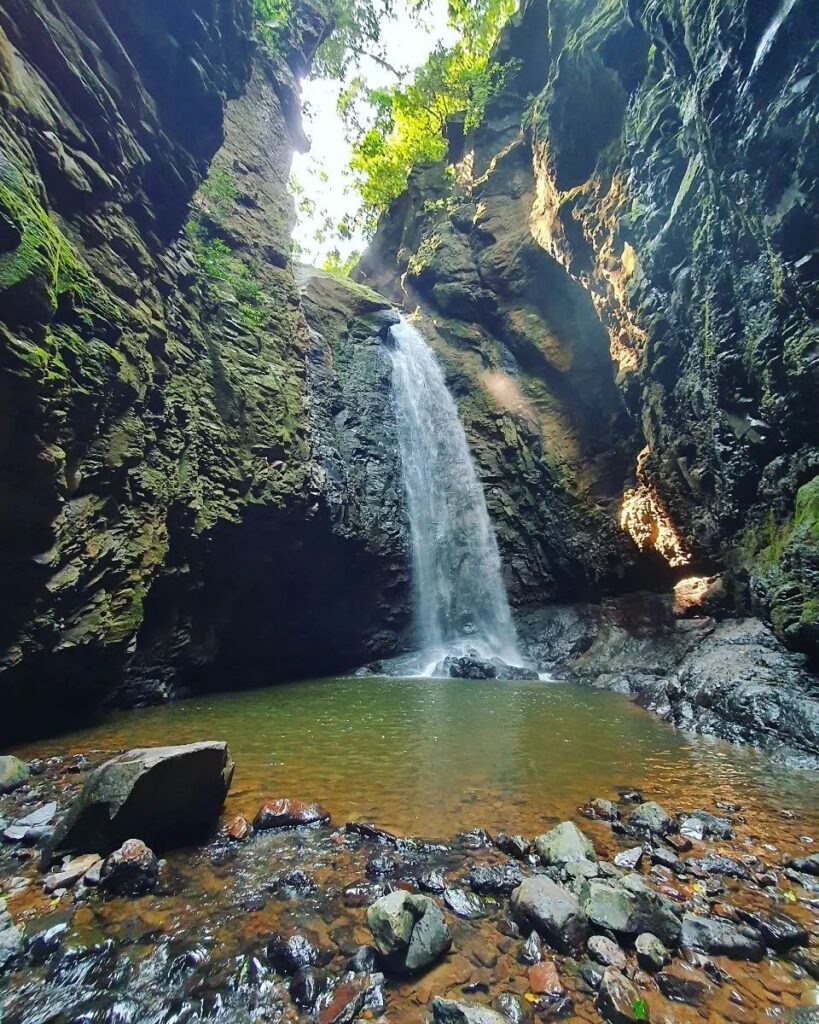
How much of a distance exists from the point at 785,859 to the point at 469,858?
6.95 feet

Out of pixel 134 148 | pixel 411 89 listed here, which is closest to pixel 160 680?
pixel 134 148

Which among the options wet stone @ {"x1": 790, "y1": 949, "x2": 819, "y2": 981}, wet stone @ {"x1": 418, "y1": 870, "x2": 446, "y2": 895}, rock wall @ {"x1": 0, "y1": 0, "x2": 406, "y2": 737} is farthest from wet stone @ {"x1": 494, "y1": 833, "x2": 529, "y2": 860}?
rock wall @ {"x1": 0, "y1": 0, "x2": 406, "y2": 737}

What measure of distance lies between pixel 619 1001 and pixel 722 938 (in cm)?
74

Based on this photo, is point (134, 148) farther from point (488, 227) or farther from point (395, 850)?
point (488, 227)

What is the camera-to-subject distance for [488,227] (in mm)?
20250

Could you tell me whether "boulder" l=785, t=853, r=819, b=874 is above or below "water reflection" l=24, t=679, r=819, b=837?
below

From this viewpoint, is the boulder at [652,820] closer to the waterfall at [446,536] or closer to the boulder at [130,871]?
the boulder at [130,871]

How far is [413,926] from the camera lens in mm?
2549

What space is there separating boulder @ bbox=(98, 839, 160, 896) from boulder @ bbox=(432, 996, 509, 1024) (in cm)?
190

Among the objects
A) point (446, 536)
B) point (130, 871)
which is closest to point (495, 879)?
point (130, 871)

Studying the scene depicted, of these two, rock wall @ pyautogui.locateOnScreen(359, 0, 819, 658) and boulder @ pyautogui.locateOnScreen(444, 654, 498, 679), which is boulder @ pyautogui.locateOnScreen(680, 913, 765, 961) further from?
boulder @ pyautogui.locateOnScreen(444, 654, 498, 679)

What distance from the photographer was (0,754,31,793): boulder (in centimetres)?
458

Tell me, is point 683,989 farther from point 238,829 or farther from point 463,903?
point 238,829

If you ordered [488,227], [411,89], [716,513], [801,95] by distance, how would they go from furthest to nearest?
[411,89], [488,227], [716,513], [801,95]
